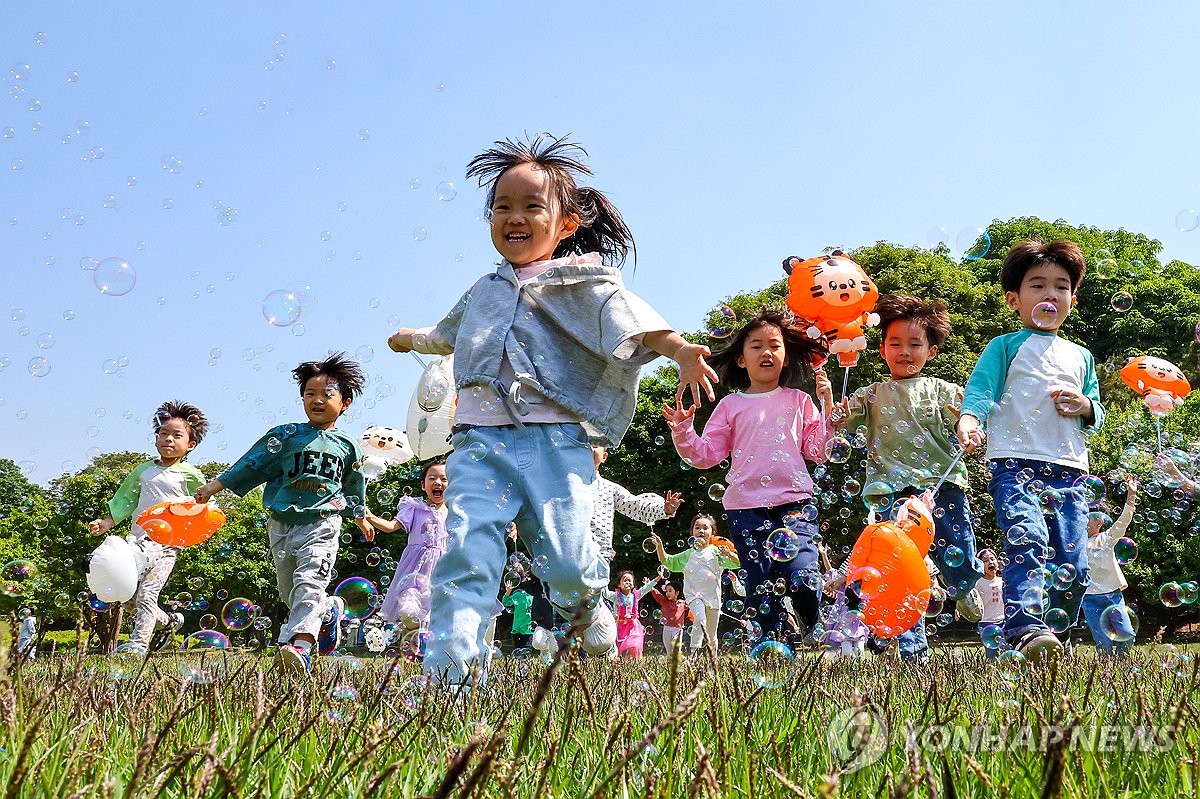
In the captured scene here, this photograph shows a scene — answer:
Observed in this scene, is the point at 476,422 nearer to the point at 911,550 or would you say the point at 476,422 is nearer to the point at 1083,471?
the point at 911,550

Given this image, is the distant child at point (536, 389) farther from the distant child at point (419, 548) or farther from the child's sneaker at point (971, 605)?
the distant child at point (419, 548)

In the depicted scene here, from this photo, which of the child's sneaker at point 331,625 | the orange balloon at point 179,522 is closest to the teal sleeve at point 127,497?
the orange balloon at point 179,522

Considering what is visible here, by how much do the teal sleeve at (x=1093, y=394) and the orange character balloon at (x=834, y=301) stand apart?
144 cm

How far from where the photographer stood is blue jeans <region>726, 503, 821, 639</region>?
5922 mm

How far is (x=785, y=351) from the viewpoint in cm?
723

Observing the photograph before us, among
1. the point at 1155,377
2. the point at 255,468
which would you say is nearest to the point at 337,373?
the point at 255,468

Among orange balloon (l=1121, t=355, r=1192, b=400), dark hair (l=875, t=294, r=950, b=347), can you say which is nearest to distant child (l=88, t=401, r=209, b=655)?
dark hair (l=875, t=294, r=950, b=347)

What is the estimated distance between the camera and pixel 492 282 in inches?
170

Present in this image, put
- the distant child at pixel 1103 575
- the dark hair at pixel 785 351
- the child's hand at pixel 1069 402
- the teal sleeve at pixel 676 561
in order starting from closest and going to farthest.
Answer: the child's hand at pixel 1069 402
the dark hair at pixel 785 351
the distant child at pixel 1103 575
the teal sleeve at pixel 676 561

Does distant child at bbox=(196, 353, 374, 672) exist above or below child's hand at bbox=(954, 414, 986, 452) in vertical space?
below

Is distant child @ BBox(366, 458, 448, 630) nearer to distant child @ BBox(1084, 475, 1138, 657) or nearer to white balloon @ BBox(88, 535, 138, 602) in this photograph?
white balloon @ BBox(88, 535, 138, 602)

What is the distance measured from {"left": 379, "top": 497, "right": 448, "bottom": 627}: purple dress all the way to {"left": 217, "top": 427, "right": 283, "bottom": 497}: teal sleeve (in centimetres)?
248

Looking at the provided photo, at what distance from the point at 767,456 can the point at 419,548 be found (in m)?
4.13

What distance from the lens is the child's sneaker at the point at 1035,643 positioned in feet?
14.2
